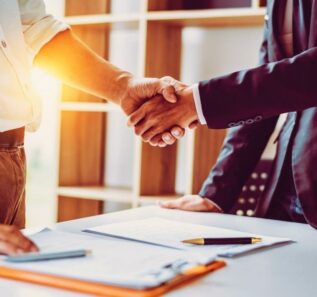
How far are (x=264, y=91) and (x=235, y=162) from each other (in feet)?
1.31

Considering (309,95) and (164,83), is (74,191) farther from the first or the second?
(309,95)

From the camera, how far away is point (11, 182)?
1.50 meters

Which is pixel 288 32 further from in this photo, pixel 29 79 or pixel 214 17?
pixel 214 17

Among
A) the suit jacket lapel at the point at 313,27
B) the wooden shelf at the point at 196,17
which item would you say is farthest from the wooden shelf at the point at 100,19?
the suit jacket lapel at the point at 313,27

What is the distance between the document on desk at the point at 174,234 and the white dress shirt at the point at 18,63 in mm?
405

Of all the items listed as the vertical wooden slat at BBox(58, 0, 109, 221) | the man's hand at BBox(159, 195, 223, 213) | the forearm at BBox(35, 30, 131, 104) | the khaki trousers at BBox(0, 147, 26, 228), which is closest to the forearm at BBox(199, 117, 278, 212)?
the man's hand at BBox(159, 195, 223, 213)

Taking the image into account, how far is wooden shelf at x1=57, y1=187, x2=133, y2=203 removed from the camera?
319cm

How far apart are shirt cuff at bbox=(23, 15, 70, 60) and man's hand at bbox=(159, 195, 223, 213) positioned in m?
0.58

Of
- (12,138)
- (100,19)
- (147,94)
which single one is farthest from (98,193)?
(12,138)

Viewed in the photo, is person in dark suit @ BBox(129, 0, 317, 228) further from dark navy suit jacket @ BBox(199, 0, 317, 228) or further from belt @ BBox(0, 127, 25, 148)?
belt @ BBox(0, 127, 25, 148)

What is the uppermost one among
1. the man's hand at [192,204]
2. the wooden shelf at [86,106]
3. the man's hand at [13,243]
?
the wooden shelf at [86,106]

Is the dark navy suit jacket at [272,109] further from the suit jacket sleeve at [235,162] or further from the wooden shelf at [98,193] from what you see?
the wooden shelf at [98,193]

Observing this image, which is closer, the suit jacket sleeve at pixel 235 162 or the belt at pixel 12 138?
the belt at pixel 12 138

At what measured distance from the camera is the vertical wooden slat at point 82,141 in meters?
3.46
